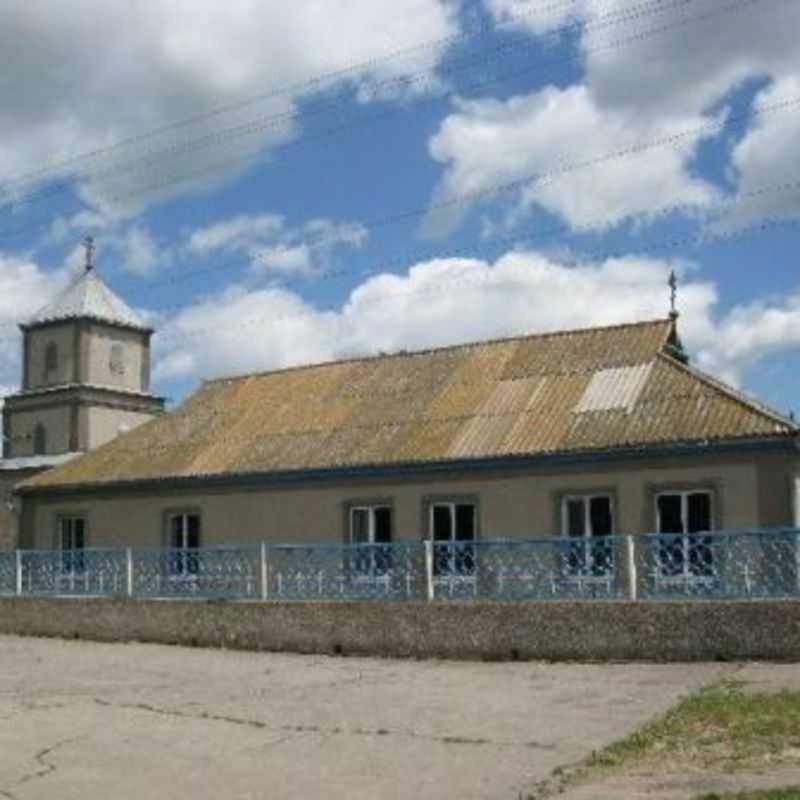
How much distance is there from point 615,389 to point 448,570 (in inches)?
167

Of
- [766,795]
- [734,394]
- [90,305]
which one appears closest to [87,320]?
[90,305]

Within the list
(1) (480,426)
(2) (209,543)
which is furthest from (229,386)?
(1) (480,426)

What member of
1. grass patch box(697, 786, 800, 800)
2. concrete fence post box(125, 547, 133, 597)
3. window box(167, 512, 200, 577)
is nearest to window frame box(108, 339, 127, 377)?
window box(167, 512, 200, 577)

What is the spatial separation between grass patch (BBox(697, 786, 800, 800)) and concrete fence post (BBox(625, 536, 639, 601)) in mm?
7831

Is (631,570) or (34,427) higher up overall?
(34,427)

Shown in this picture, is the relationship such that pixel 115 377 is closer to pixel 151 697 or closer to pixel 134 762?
pixel 151 697

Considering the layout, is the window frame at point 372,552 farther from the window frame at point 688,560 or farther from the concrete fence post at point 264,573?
the window frame at point 688,560

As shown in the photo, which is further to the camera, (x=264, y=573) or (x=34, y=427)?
(x=34, y=427)

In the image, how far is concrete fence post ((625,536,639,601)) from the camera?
14.4 metres

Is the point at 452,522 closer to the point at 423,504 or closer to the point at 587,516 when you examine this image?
the point at 423,504

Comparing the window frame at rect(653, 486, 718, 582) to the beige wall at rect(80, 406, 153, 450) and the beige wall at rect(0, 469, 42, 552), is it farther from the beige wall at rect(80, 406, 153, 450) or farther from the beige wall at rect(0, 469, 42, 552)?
the beige wall at rect(80, 406, 153, 450)

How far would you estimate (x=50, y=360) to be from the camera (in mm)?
43062

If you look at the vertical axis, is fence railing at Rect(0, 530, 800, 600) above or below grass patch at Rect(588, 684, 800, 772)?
above

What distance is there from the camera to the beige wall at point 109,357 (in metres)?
42.5
